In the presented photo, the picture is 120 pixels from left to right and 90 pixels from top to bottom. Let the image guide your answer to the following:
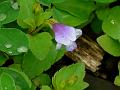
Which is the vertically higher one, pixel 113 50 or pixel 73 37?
pixel 73 37

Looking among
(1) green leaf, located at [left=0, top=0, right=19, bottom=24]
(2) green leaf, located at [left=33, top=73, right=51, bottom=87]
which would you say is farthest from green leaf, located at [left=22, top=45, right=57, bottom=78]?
(1) green leaf, located at [left=0, top=0, right=19, bottom=24]

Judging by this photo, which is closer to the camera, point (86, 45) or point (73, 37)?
point (73, 37)

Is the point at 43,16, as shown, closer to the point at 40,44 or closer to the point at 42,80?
the point at 40,44

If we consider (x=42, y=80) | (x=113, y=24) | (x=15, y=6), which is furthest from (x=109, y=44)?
(x=15, y=6)

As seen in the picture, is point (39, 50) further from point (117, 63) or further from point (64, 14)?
point (117, 63)

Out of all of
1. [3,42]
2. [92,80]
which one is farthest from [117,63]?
[3,42]

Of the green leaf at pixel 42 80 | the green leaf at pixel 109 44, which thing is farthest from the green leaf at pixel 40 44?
the green leaf at pixel 109 44
